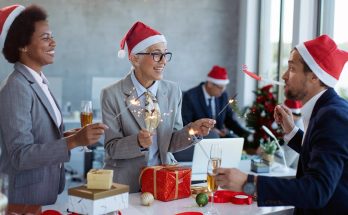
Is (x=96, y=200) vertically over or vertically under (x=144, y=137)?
under

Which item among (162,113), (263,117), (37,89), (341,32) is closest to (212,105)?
(263,117)

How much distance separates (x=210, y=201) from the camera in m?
2.61

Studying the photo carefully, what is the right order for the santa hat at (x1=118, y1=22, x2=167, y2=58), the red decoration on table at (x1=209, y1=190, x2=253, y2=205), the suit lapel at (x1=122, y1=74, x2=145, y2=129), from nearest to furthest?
1. the red decoration on table at (x1=209, y1=190, x2=253, y2=205)
2. the suit lapel at (x1=122, y1=74, x2=145, y2=129)
3. the santa hat at (x1=118, y1=22, x2=167, y2=58)

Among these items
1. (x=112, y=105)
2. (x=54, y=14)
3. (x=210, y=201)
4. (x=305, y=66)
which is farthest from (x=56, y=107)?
(x=54, y=14)

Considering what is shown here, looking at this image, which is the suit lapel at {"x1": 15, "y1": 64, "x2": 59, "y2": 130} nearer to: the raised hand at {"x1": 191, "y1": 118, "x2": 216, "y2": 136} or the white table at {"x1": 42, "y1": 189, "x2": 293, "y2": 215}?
the white table at {"x1": 42, "y1": 189, "x2": 293, "y2": 215}

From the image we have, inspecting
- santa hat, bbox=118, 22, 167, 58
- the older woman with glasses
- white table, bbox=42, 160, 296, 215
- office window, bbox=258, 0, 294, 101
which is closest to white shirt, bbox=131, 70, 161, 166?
the older woman with glasses

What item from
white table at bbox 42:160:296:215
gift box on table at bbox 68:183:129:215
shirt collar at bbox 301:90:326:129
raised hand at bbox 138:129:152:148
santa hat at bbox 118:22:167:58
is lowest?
white table at bbox 42:160:296:215

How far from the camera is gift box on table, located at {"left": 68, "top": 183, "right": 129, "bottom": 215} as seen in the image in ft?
6.36

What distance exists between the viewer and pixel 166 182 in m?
2.54

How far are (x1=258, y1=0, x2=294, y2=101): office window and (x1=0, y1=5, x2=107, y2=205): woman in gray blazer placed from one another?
13.0 feet

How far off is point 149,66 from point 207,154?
687mm

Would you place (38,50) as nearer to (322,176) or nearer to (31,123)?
(31,123)

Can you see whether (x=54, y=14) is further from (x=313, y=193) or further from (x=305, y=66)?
(x=313, y=193)

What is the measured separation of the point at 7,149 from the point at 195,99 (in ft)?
12.3
